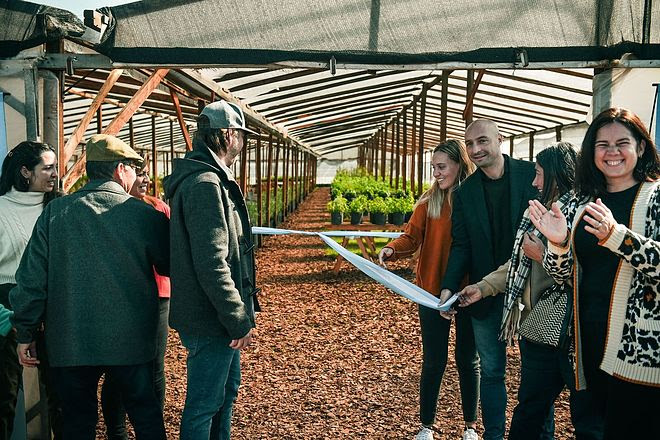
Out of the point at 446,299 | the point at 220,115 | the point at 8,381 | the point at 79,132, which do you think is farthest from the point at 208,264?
the point at 79,132

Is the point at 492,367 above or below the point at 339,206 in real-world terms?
below

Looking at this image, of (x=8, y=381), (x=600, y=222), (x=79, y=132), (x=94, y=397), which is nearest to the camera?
(x=600, y=222)

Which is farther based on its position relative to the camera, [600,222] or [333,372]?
[333,372]

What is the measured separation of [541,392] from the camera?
245cm

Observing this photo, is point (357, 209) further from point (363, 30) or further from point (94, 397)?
point (94, 397)

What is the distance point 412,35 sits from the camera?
2902mm

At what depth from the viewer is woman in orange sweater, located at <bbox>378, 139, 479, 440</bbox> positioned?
3193 millimetres

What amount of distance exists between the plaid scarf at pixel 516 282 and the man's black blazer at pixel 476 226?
324 millimetres

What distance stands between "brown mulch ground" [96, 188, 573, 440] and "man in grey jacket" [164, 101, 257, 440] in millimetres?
1162

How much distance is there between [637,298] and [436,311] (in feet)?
3.99

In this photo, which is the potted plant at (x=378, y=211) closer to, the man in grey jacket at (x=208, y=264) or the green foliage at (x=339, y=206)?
the green foliage at (x=339, y=206)

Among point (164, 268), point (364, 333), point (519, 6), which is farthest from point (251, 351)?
point (519, 6)

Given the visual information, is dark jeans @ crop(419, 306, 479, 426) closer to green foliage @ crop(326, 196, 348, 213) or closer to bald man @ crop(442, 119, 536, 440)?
bald man @ crop(442, 119, 536, 440)

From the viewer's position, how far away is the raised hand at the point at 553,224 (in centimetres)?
223
